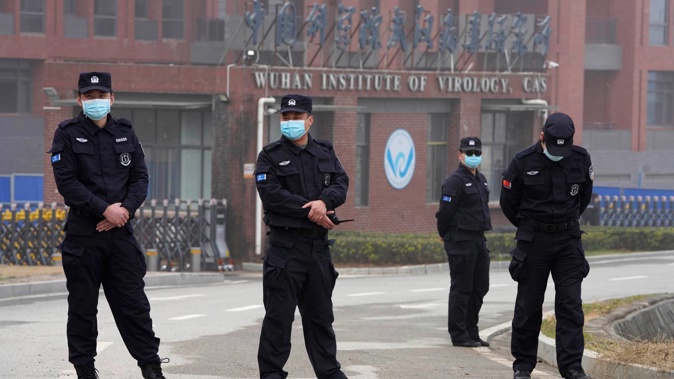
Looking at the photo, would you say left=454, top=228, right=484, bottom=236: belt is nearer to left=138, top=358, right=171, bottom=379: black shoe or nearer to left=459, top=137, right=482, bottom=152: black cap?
left=459, top=137, right=482, bottom=152: black cap

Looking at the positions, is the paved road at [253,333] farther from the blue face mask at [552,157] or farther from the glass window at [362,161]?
the glass window at [362,161]

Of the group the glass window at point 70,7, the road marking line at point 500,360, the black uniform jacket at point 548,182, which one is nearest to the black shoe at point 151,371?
the black uniform jacket at point 548,182

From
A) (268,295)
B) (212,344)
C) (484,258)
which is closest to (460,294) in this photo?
(484,258)

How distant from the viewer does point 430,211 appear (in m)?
34.8

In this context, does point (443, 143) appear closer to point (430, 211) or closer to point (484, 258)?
point (430, 211)

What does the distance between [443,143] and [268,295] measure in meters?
26.8

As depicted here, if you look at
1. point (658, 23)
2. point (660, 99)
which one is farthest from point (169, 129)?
point (660, 99)

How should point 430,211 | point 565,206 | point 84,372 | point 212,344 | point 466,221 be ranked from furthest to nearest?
point 430,211 → point 466,221 → point 212,344 → point 565,206 → point 84,372

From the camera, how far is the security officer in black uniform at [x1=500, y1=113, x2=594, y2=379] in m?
9.88

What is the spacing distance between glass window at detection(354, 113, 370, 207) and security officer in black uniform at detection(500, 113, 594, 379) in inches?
891

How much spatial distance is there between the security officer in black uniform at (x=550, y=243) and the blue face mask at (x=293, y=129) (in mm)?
1858

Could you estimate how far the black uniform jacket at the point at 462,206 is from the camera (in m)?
13.5

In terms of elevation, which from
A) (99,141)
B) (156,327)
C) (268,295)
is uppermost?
(99,141)

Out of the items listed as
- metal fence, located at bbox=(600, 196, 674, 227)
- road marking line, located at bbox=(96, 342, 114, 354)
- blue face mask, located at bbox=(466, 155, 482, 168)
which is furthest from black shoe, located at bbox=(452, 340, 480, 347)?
metal fence, located at bbox=(600, 196, 674, 227)
